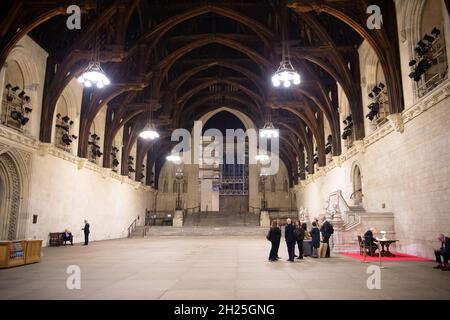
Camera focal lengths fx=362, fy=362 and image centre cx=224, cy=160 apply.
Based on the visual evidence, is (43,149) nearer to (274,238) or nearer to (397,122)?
(274,238)

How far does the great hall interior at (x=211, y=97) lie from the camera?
336 inches

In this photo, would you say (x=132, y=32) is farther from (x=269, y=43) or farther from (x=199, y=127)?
(x=199, y=127)

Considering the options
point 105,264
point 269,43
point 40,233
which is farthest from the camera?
point 269,43

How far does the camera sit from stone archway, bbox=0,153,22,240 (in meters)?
15.4

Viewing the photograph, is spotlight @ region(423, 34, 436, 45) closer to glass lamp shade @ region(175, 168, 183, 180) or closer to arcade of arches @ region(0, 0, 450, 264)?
arcade of arches @ region(0, 0, 450, 264)

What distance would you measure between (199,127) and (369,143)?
2383cm

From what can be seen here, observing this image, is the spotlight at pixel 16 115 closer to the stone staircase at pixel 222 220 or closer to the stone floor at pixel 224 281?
the stone floor at pixel 224 281

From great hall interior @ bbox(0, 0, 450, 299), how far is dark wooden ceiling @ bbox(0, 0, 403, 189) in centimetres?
9

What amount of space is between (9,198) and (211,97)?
20.3 m

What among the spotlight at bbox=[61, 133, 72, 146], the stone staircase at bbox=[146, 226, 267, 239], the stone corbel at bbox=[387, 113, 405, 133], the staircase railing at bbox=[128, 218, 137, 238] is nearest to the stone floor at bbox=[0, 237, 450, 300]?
the stone corbel at bbox=[387, 113, 405, 133]

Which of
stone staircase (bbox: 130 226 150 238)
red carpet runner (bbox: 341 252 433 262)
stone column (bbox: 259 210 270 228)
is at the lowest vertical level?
red carpet runner (bbox: 341 252 433 262)

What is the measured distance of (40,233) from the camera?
1691cm

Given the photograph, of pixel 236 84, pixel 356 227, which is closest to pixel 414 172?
pixel 356 227
